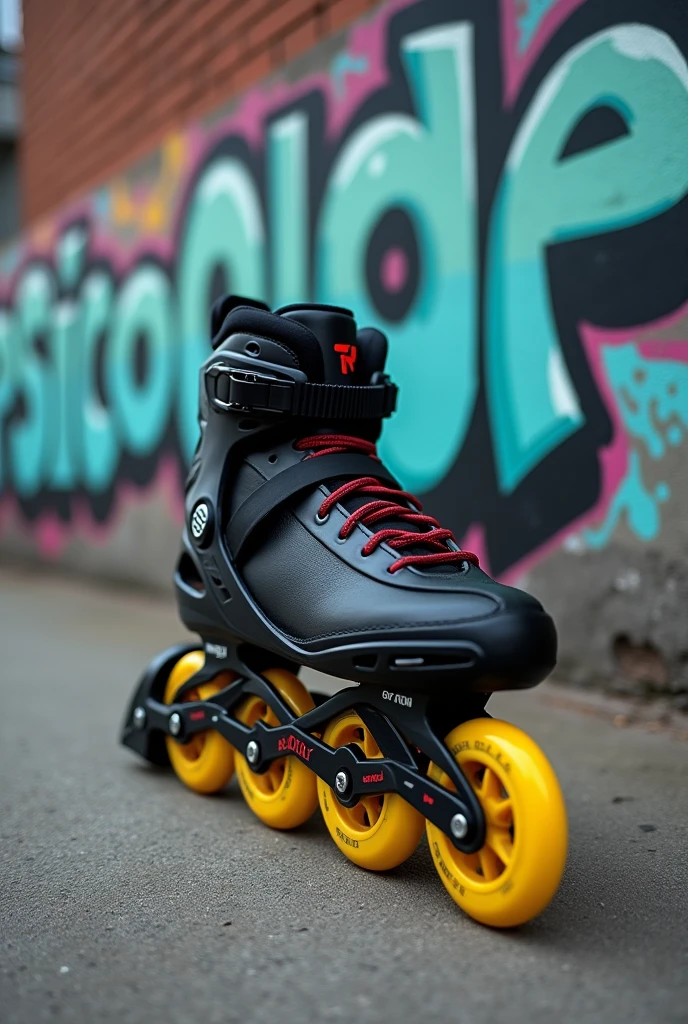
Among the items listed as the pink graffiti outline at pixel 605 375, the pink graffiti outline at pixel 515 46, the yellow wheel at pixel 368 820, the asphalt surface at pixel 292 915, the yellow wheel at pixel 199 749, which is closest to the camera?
the asphalt surface at pixel 292 915

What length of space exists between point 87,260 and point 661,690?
4.01 m

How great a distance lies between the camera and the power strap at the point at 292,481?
1.35 metres

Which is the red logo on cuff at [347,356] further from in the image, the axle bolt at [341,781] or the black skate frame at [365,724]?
the axle bolt at [341,781]

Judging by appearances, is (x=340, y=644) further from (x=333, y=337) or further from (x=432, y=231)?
(x=432, y=231)

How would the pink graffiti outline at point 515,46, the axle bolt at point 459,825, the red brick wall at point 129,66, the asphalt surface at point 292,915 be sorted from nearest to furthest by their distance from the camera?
the asphalt surface at point 292,915 < the axle bolt at point 459,825 < the pink graffiti outline at point 515,46 < the red brick wall at point 129,66

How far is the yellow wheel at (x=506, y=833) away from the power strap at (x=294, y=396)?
531 millimetres

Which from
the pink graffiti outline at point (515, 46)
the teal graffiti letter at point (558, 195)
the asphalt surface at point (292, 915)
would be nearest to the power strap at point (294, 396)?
the asphalt surface at point (292, 915)

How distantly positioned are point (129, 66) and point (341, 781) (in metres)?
4.30

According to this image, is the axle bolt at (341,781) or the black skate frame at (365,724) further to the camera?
the axle bolt at (341,781)

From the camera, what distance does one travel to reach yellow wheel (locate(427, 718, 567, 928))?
995 mm

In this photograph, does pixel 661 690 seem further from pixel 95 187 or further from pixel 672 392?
pixel 95 187

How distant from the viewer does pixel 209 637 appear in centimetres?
158

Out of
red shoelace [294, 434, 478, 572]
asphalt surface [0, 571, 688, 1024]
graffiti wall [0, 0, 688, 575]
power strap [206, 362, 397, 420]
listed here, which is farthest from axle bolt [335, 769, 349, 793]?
graffiti wall [0, 0, 688, 575]

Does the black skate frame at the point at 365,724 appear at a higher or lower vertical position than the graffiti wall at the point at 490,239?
lower
